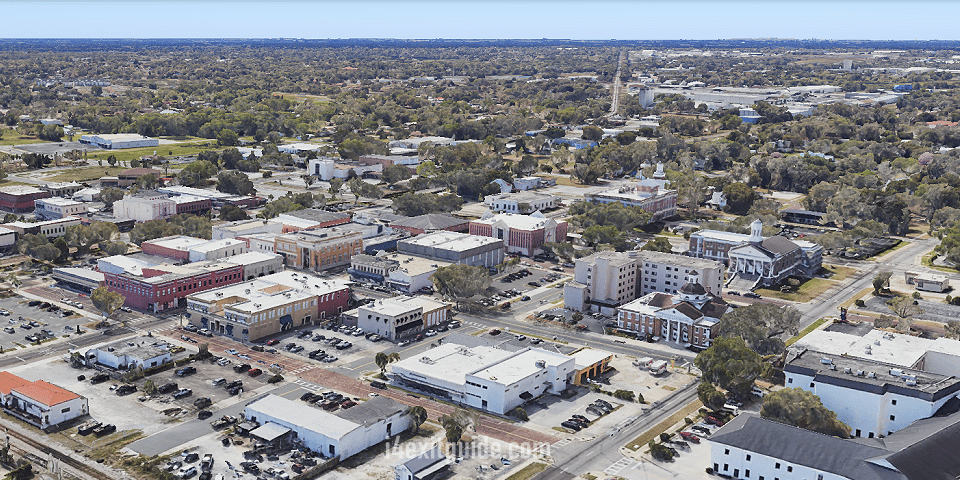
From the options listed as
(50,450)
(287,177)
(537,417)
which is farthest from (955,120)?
(50,450)

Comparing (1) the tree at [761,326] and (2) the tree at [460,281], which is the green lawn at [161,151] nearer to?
(2) the tree at [460,281]

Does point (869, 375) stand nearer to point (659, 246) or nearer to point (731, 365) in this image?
point (731, 365)

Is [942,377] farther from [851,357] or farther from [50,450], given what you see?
[50,450]

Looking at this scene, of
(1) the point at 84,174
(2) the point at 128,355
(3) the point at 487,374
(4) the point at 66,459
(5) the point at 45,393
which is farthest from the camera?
(1) the point at 84,174

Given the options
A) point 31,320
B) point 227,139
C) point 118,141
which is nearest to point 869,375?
point 31,320

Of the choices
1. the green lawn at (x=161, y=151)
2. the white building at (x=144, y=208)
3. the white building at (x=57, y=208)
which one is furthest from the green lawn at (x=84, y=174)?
the white building at (x=144, y=208)

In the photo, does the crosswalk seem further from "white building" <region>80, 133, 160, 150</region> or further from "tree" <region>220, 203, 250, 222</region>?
"white building" <region>80, 133, 160, 150</region>
